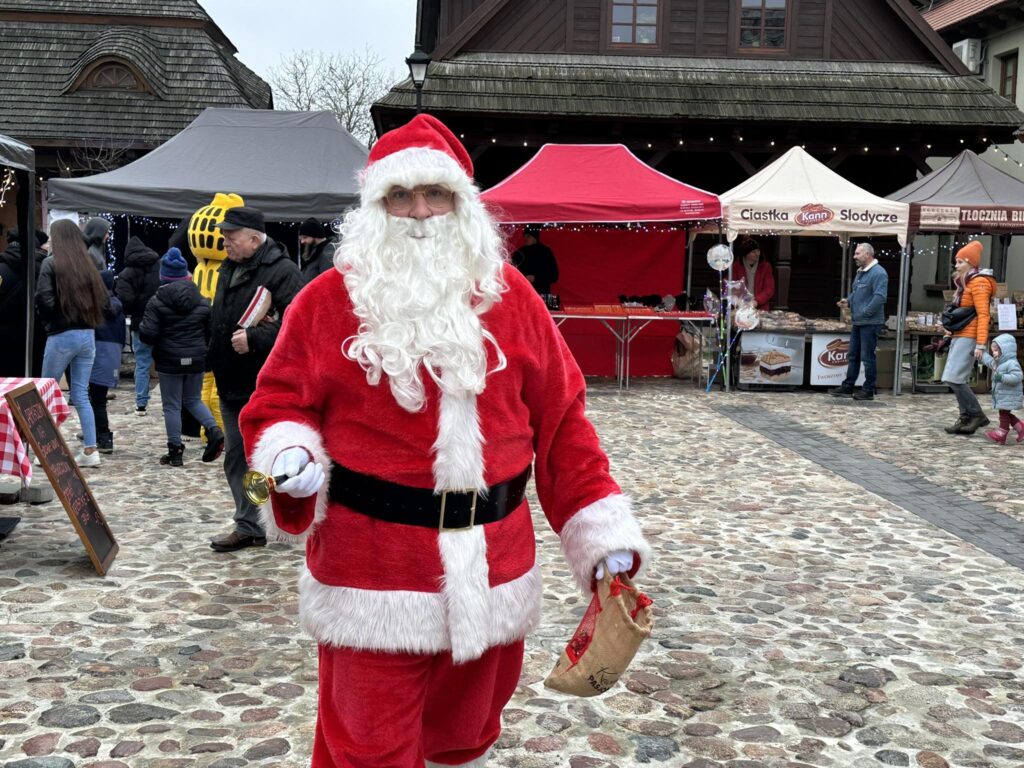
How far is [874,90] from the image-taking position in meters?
18.7

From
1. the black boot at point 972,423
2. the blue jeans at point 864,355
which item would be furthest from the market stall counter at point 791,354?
the black boot at point 972,423

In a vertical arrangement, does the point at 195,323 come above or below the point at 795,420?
above

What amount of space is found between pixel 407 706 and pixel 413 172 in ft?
4.11

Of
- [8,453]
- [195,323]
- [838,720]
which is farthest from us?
[195,323]

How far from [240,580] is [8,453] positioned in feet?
4.37

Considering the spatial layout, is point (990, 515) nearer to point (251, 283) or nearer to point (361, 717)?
point (251, 283)

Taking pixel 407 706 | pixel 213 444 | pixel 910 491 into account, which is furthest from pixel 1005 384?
pixel 407 706

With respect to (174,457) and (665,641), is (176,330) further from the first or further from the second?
(665,641)

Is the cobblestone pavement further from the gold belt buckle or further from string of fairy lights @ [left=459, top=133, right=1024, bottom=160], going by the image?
string of fairy lights @ [left=459, top=133, right=1024, bottom=160]

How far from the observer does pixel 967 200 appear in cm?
1412

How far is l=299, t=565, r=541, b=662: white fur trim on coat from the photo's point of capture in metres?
2.39

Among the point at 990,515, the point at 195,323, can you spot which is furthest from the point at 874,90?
the point at 195,323

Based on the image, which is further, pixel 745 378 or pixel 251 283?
pixel 745 378

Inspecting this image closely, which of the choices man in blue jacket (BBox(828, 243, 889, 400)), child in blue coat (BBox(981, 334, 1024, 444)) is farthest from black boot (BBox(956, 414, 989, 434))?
man in blue jacket (BBox(828, 243, 889, 400))
